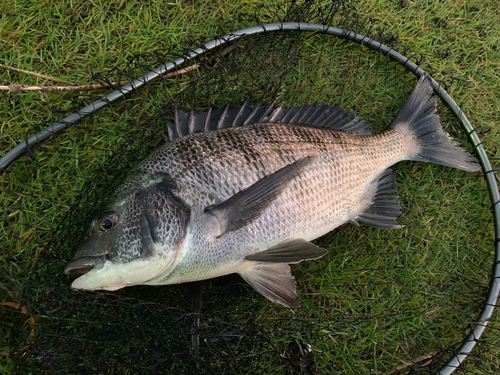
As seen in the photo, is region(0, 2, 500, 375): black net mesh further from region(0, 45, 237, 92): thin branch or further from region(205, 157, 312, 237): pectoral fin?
region(205, 157, 312, 237): pectoral fin

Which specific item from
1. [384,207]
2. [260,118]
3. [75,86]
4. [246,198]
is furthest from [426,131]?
[75,86]

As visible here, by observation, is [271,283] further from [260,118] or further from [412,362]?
[412,362]

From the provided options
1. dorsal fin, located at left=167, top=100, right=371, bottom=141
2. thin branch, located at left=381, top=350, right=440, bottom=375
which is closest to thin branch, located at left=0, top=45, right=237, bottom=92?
dorsal fin, located at left=167, top=100, right=371, bottom=141

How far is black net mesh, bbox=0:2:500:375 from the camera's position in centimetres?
213

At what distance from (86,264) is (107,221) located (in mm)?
230

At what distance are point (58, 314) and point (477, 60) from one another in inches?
144

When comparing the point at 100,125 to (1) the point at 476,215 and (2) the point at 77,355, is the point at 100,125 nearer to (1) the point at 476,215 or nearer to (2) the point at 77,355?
(2) the point at 77,355

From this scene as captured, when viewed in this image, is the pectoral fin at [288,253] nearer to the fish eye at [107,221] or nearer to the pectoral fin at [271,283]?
the pectoral fin at [271,283]

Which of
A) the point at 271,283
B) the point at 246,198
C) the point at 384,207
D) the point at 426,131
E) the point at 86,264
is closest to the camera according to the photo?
the point at 86,264

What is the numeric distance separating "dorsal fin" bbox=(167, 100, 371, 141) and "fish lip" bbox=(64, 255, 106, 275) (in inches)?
33.0

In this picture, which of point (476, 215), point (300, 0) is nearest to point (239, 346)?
point (476, 215)

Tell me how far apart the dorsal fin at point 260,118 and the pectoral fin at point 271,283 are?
2.96 ft

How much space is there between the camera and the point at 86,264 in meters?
1.71

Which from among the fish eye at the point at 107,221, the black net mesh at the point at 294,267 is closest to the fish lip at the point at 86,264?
the fish eye at the point at 107,221
